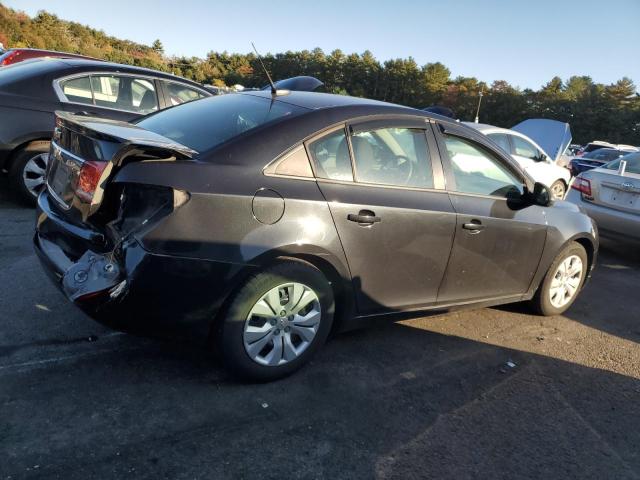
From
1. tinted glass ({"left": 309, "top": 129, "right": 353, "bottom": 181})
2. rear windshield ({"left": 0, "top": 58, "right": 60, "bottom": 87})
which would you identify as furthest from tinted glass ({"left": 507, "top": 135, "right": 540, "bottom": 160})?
rear windshield ({"left": 0, "top": 58, "right": 60, "bottom": 87})

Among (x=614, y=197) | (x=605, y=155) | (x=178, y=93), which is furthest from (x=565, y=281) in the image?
(x=605, y=155)

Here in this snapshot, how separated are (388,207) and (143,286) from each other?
1.46m

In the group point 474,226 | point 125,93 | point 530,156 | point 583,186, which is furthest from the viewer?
point 530,156

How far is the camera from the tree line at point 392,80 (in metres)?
52.8

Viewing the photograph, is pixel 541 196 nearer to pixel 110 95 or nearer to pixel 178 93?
pixel 178 93

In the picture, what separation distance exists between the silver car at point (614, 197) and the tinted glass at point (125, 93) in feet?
18.3

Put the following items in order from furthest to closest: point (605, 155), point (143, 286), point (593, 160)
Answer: point (605, 155), point (593, 160), point (143, 286)

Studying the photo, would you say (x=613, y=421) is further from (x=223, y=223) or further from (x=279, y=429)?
(x=223, y=223)

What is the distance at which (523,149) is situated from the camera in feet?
32.5

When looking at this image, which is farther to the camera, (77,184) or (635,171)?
(635,171)

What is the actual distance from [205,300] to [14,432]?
1.00m

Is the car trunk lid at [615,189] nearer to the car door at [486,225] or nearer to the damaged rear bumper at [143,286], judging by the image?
the car door at [486,225]

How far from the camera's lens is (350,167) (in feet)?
10.0

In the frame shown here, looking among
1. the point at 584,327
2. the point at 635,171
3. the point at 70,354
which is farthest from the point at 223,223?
the point at 635,171
